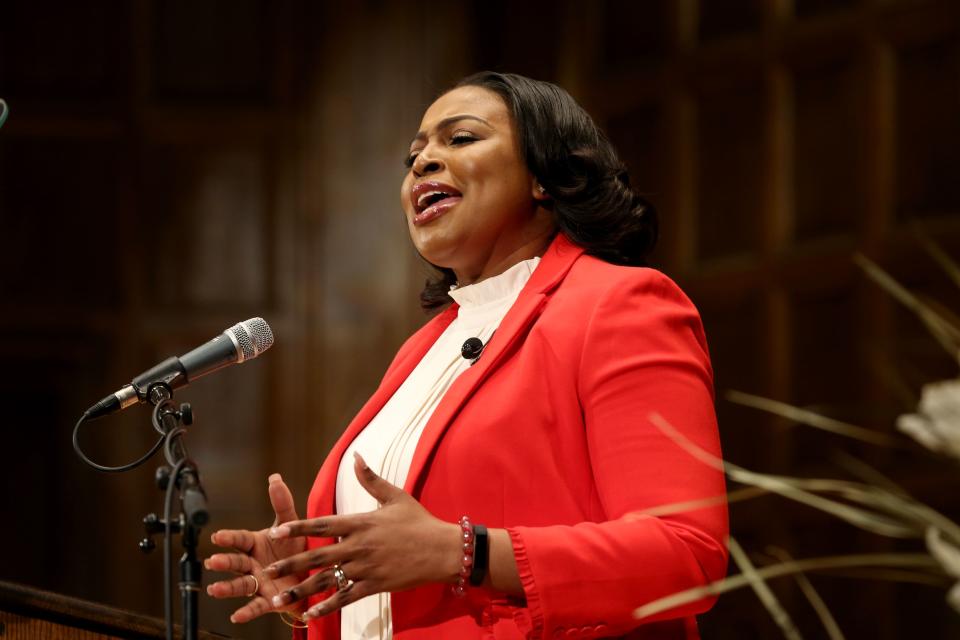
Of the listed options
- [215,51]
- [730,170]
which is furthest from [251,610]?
[215,51]

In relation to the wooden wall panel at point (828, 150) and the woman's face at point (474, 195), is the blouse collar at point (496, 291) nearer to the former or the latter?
the woman's face at point (474, 195)

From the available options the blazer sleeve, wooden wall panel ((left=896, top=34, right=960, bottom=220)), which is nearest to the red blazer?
the blazer sleeve

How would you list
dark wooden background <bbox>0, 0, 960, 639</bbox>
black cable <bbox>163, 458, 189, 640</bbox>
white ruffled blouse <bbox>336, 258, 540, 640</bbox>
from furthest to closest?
dark wooden background <bbox>0, 0, 960, 639</bbox>
white ruffled blouse <bbox>336, 258, 540, 640</bbox>
black cable <bbox>163, 458, 189, 640</bbox>

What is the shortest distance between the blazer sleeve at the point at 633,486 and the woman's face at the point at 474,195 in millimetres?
289

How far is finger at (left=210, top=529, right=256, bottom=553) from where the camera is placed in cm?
169

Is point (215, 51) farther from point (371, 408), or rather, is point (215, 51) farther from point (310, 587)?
point (310, 587)

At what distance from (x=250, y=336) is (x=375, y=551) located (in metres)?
0.39

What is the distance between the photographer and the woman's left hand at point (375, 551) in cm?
137

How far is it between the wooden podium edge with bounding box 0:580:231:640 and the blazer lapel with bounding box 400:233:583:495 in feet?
1.13

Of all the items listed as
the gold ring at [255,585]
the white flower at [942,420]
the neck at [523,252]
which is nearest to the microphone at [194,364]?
the gold ring at [255,585]

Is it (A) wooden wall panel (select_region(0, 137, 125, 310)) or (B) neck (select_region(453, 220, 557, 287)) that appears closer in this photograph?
(B) neck (select_region(453, 220, 557, 287))

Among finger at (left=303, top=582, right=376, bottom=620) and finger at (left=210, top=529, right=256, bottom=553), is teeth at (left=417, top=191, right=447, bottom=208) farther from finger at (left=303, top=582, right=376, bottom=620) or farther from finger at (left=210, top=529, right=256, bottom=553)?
finger at (left=303, top=582, right=376, bottom=620)

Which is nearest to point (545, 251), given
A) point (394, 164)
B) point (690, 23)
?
point (690, 23)

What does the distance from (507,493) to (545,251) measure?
1.59 ft
